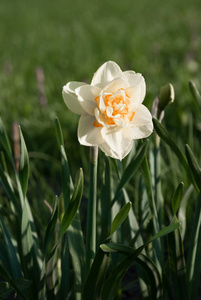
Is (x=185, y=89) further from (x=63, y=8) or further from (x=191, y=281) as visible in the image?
(x=63, y=8)

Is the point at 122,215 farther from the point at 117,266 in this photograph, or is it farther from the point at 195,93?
the point at 195,93

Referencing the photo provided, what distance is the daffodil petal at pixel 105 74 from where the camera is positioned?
0.76 m

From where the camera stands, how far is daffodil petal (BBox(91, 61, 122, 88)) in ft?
2.50

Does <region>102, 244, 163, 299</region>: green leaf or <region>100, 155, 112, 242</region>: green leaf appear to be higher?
<region>100, 155, 112, 242</region>: green leaf

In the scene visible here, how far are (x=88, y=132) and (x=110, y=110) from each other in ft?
0.22

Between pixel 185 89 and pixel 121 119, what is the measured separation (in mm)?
1977

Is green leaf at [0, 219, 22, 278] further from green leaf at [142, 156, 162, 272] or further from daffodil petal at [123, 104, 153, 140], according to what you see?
daffodil petal at [123, 104, 153, 140]

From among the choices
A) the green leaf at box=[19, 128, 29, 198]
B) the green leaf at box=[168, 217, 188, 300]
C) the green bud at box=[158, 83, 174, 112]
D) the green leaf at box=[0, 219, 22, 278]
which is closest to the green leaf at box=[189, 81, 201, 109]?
the green bud at box=[158, 83, 174, 112]

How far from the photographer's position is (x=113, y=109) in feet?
2.33

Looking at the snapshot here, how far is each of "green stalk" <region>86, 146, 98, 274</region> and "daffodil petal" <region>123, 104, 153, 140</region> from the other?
0.08 metres

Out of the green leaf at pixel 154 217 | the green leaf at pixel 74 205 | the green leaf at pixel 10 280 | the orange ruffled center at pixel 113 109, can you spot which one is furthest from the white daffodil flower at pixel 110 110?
the green leaf at pixel 10 280

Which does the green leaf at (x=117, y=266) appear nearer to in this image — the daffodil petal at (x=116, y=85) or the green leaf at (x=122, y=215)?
the green leaf at (x=122, y=215)

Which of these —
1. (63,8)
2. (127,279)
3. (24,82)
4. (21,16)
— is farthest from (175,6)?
(127,279)

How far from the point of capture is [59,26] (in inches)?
225
